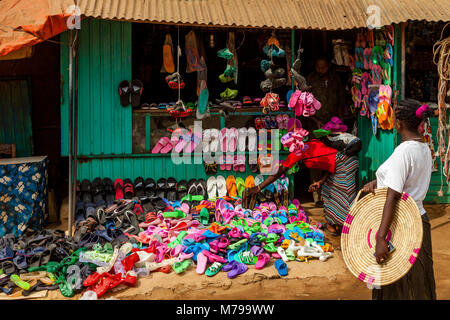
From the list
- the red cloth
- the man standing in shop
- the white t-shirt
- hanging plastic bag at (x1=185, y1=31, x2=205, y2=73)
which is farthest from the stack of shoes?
the white t-shirt

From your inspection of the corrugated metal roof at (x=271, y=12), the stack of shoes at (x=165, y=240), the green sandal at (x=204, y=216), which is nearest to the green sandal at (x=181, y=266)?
the stack of shoes at (x=165, y=240)

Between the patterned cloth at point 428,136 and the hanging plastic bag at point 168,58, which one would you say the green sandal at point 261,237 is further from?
the patterned cloth at point 428,136

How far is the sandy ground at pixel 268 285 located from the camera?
13.7ft

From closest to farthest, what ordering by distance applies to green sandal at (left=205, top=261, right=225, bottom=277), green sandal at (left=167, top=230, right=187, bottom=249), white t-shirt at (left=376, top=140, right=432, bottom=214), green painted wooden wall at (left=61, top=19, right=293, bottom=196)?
1. white t-shirt at (left=376, top=140, right=432, bottom=214)
2. green sandal at (left=205, top=261, right=225, bottom=277)
3. green sandal at (left=167, top=230, right=187, bottom=249)
4. green painted wooden wall at (left=61, top=19, right=293, bottom=196)

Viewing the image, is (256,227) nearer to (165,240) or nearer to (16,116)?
(165,240)

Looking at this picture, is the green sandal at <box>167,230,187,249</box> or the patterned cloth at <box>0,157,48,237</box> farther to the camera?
the patterned cloth at <box>0,157,48,237</box>

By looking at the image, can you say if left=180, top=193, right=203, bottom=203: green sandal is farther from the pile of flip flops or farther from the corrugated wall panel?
the pile of flip flops

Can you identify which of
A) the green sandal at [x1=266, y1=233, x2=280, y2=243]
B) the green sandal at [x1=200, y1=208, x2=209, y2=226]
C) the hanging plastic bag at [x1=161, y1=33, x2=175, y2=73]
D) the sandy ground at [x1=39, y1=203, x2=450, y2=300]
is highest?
the hanging plastic bag at [x1=161, y1=33, x2=175, y2=73]

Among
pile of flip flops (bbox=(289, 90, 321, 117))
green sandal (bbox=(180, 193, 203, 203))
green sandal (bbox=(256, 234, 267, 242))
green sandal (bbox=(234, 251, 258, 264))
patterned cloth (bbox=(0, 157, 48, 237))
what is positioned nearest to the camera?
green sandal (bbox=(234, 251, 258, 264))

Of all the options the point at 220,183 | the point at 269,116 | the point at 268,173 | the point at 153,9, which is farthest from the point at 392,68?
the point at 153,9

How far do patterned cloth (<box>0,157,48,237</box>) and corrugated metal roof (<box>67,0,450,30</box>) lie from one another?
6.91ft

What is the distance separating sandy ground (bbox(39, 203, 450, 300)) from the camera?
416 centimetres
